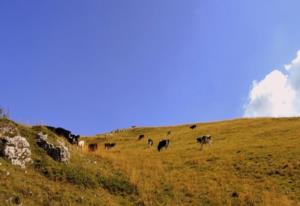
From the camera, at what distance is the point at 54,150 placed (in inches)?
1441

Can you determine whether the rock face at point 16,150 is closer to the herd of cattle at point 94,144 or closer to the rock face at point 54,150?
the rock face at point 54,150

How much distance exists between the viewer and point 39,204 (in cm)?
2995

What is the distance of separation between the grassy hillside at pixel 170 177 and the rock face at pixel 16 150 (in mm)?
632

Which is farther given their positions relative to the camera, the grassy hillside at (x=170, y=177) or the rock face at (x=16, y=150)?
the rock face at (x=16, y=150)

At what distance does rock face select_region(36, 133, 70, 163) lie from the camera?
120ft

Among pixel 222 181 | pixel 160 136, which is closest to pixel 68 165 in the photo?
pixel 222 181

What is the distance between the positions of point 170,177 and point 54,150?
34.7 feet

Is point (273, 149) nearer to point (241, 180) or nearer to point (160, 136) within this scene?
point (241, 180)

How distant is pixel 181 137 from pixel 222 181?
31788mm

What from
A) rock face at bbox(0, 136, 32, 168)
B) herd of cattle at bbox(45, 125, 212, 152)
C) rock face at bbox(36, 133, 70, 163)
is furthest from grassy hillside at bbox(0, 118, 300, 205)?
herd of cattle at bbox(45, 125, 212, 152)

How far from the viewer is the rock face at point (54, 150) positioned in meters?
36.5

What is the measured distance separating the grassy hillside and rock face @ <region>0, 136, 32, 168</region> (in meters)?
0.63

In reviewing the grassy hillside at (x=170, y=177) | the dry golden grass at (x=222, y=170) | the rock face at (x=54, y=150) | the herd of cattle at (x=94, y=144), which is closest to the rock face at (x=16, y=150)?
the grassy hillside at (x=170, y=177)

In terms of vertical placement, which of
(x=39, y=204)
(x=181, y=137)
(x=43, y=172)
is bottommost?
(x=39, y=204)
